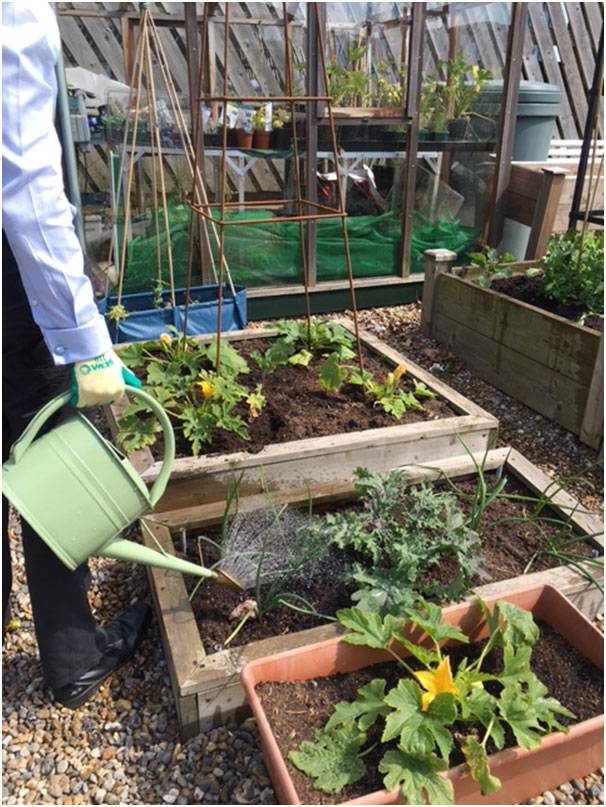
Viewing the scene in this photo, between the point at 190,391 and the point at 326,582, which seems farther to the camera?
the point at 190,391

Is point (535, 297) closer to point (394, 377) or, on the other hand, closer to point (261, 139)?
point (394, 377)

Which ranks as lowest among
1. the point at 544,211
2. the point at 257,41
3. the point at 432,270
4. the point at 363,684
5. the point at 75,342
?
the point at 363,684

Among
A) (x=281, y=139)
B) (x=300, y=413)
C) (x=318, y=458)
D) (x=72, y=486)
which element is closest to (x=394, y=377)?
(x=300, y=413)

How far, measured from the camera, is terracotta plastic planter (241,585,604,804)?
1.32 metres

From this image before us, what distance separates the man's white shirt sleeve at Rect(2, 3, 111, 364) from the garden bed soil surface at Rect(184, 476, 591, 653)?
84 cm

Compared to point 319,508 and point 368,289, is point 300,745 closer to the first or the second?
point 319,508

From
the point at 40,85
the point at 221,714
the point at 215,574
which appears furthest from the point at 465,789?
the point at 40,85

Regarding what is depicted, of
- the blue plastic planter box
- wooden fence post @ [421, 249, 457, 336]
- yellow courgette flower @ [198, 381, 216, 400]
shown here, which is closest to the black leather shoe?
yellow courgette flower @ [198, 381, 216, 400]

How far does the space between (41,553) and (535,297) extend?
8.99 ft

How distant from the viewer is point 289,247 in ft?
14.0

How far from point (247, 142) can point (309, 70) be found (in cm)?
55

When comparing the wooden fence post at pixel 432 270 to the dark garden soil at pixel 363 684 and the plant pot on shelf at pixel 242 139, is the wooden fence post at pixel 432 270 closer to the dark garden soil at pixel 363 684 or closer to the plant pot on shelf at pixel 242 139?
the plant pot on shelf at pixel 242 139

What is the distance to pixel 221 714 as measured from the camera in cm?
162

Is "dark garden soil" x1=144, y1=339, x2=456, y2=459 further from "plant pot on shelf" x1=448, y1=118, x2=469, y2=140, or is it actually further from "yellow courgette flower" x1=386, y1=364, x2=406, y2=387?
"plant pot on shelf" x1=448, y1=118, x2=469, y2=140
